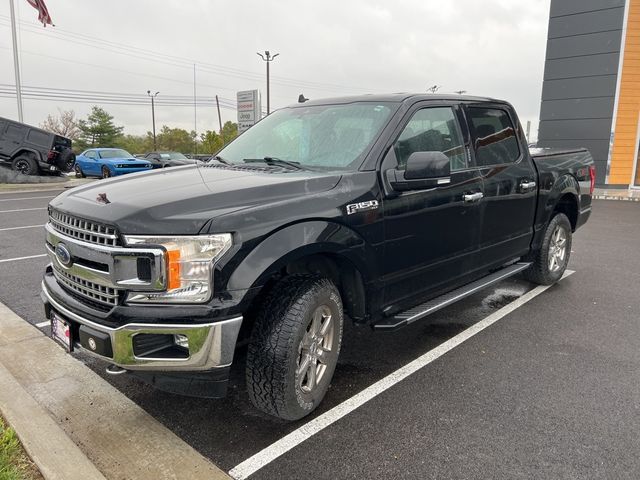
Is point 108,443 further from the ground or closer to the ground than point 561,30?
closer to the ground

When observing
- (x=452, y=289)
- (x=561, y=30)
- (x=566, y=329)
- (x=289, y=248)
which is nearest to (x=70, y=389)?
(x=289, y=248)

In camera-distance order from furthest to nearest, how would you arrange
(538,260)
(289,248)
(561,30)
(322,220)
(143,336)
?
1. (561,30)
2. (538,260)
3. (322,220)
4. (289,248)
5. (143,336)

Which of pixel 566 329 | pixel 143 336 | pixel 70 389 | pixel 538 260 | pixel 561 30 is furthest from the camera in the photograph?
pixel 561 30

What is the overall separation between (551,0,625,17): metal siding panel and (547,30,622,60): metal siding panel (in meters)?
0.76

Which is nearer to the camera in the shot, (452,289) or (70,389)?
(70,389)

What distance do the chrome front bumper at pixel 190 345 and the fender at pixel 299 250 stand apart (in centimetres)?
22

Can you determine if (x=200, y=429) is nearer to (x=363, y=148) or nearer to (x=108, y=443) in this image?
(x=108, y=443)

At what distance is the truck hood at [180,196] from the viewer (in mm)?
2318

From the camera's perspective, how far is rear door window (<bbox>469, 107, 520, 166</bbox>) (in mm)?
4109

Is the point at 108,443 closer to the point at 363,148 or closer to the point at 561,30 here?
the point at 363,148

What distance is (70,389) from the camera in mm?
3184

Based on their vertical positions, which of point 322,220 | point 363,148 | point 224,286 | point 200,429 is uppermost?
point 363,148

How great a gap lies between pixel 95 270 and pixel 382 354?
7.22ft

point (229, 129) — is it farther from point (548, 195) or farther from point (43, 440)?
point (43, 440)
